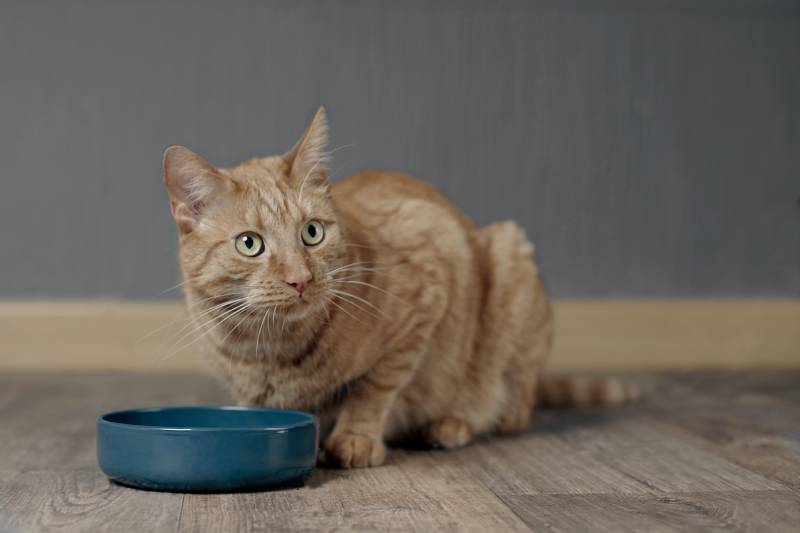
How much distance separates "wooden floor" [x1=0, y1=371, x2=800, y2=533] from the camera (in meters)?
1.54

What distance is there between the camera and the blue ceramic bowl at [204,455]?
165 cm

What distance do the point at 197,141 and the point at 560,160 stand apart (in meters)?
1.21

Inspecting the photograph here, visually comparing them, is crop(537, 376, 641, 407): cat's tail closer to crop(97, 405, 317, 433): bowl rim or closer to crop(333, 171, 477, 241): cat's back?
crop(333, 171, 477, 241): cat's back

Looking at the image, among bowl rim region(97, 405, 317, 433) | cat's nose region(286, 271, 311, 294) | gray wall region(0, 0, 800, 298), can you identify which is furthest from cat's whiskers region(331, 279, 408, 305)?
gray wall region(0, 0, 800, 298)

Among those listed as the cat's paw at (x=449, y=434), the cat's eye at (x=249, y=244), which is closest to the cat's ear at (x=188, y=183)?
the cat's eye at (x=249, y=244)

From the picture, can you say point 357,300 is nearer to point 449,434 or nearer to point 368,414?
point 368,414

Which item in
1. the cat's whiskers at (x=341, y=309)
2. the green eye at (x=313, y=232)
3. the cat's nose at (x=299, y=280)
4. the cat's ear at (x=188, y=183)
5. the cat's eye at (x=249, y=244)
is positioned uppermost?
the cat's ear at (x=188, y=183)

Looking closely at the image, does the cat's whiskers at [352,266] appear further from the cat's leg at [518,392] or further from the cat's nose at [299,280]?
the cat's leg at [518,392]

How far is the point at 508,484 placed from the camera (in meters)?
1.81

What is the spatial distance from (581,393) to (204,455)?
4.58 feet

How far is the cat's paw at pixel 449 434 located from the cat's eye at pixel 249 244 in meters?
0.65

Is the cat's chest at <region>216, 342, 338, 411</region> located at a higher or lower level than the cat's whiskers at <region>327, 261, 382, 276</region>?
lower

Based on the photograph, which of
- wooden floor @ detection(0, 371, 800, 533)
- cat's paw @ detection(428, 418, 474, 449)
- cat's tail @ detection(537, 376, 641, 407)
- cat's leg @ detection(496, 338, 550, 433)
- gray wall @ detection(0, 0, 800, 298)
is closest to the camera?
wooden floor @ detection(0, 371, 800, 533)

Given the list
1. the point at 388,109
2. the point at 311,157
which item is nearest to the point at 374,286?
the point at 311,157
